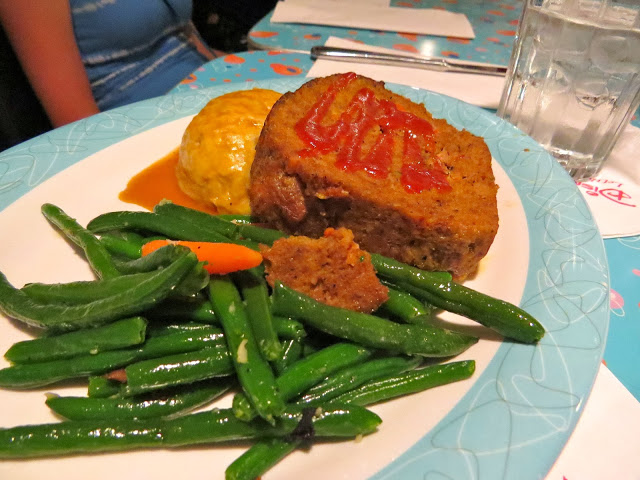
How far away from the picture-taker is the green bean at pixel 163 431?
149 centimetres

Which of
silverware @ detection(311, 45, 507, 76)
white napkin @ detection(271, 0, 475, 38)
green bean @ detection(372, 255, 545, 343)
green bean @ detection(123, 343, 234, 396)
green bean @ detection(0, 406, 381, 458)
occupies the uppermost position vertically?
white napkin @ detection(271, 0, 475, 38)

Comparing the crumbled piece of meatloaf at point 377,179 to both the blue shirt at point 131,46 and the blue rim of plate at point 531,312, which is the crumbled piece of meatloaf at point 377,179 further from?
the blue shirt at point 131,46

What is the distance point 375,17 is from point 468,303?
461cm

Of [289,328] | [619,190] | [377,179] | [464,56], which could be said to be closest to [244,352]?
[289,328]

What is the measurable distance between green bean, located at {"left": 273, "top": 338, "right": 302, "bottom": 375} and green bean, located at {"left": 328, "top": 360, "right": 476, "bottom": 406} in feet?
0.73

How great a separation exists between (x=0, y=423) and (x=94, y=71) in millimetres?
3917

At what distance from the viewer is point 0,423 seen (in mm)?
1610

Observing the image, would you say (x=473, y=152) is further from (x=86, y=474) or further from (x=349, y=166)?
Answer: (x=86, y=474)

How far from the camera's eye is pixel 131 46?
4.63m

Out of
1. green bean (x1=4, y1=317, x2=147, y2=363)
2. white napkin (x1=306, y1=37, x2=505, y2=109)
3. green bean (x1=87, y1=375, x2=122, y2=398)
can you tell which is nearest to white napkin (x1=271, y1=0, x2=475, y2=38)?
white napkin (x1=306, y1=37, x2=505, y2=109)

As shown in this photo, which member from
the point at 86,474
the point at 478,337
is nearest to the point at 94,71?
the point at 86,474

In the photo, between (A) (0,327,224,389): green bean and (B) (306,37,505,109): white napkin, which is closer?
(A) (0,327,224,389): green bean

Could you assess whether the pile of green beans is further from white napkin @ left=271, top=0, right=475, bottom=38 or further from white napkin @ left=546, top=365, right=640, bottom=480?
white napkin @ left=271, top=0, right=475, bottom=38

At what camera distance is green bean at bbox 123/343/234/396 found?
1608 mm
